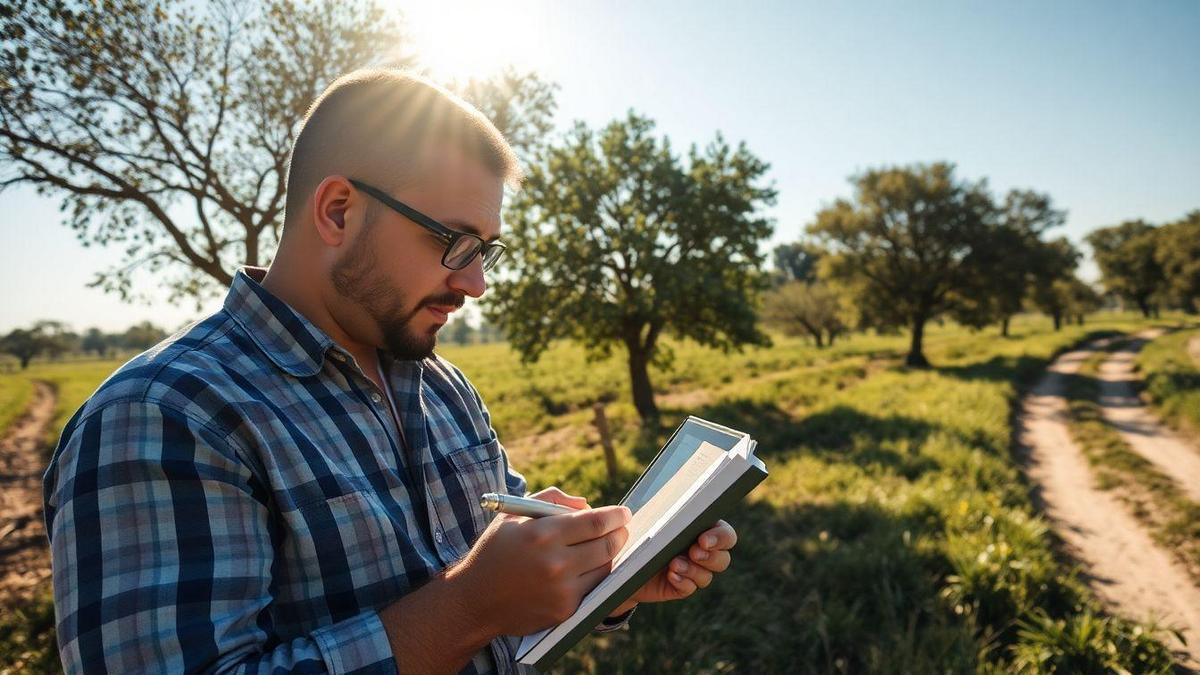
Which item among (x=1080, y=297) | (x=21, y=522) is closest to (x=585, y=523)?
(x=21, y=522)

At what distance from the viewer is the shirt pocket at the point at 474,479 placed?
1.89 metres

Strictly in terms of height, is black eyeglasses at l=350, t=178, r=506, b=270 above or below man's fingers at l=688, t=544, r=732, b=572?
above

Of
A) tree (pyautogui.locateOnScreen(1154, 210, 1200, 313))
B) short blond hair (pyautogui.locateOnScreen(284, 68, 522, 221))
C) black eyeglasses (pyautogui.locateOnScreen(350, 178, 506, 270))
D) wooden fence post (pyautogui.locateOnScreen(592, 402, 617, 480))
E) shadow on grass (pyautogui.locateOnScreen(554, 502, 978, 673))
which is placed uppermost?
tree (pyautogui.locateOnScreen(1154, 210, 1200, 313))

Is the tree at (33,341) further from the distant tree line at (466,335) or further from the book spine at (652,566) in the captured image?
the book spine at (652,566)

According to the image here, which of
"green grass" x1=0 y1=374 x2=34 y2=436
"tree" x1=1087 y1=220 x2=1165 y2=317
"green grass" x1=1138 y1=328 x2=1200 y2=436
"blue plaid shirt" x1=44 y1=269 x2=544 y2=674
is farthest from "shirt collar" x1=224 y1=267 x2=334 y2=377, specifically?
"tree" x1=1087 y1=220 x2=1165 y2=317

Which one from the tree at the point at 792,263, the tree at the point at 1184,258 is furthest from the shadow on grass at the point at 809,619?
the tree at the point at 792,263

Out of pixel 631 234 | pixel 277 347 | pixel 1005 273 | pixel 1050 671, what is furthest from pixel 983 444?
pixel 1005 273

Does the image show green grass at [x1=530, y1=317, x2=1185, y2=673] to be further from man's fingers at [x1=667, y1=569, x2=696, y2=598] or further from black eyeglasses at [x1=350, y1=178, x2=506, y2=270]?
black eyeglasses at [x1=350, y1=178, x2=506, y2=270]

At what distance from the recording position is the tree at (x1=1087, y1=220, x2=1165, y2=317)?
64.0m

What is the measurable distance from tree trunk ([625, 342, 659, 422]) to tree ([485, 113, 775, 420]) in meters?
1.22

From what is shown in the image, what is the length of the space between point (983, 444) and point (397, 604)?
13.0 metres

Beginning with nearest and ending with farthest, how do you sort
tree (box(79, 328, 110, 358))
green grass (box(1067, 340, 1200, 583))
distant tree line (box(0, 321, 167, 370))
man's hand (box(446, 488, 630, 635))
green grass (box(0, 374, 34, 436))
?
man's hand (box(446, 488, 630, 635))
green grass (box(1067, 340, 1200, 583))
green grass (box(0, 374, 34, 436))
distant tree line (box(0, 321, 167, 370))
tree (box(79, 328, 110, 358))

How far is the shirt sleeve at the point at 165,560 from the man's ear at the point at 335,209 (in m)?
0.70

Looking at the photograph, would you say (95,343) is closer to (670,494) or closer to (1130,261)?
(670,494)
